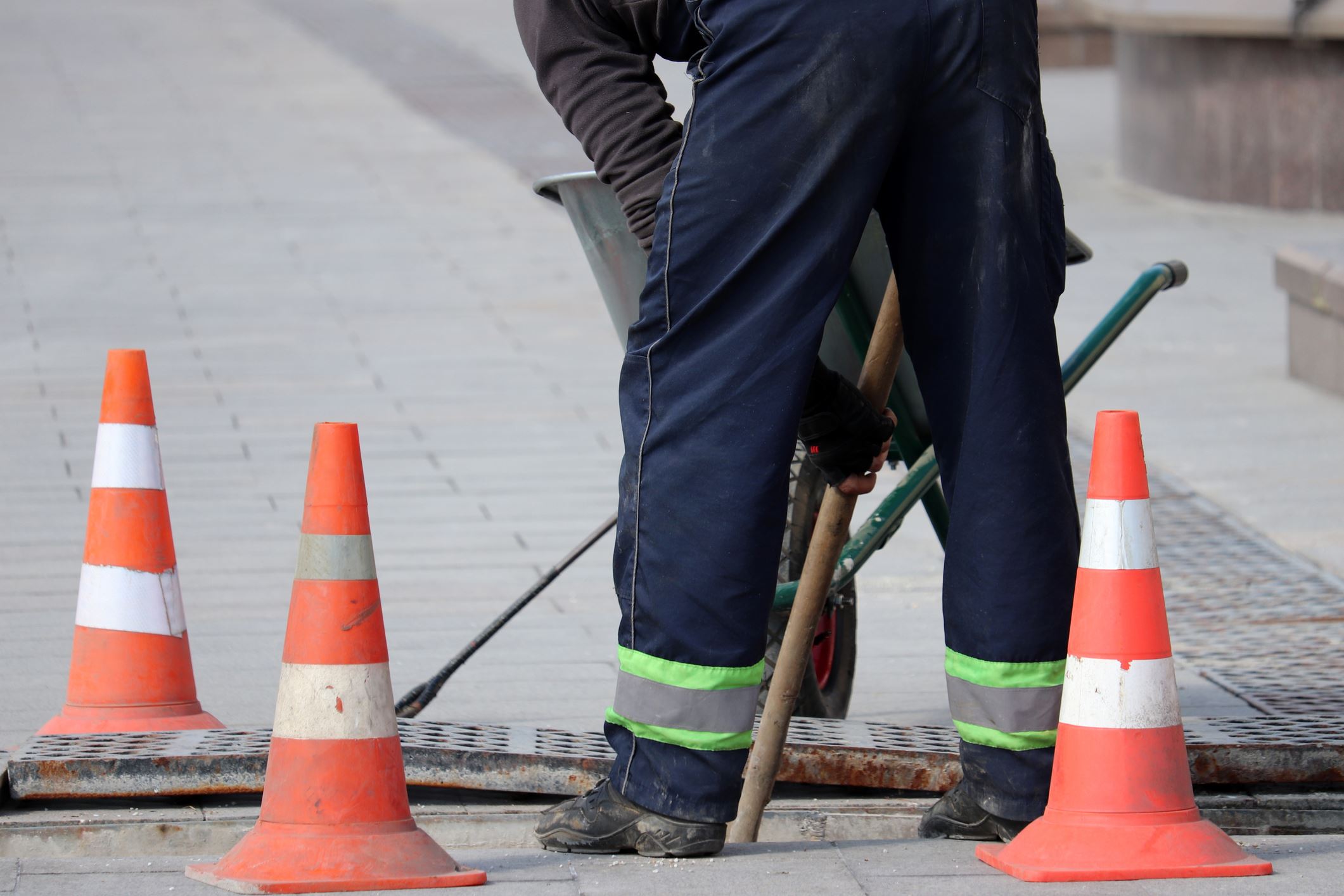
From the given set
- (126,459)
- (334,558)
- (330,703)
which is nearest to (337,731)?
(330,703)

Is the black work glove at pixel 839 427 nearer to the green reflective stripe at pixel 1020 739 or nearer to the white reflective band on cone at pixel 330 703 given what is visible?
the green reflective stripe at pixel 1020 739

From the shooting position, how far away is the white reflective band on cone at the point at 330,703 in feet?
8.87

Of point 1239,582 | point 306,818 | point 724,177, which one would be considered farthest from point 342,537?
point 1239,582

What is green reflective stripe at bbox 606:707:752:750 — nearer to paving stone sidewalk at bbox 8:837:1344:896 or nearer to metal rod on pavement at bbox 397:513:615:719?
paving stone sidewalk at bbox 8:837:1344:896

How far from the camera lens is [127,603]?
3637 millimetres

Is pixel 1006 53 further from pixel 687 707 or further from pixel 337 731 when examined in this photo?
pixel 337 731

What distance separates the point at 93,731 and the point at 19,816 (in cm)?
33

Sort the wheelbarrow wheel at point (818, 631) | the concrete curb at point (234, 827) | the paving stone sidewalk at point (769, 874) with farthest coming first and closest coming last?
the wheelbarrow wheel at point (818, 631) → the concrete curb at point (234, 827) → the paving stone sidewalk at point (769, 874)

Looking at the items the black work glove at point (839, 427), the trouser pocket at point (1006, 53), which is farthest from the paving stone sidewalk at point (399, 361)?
the trouser pocket at point (1006, 53)

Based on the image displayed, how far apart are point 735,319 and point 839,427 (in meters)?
0.29

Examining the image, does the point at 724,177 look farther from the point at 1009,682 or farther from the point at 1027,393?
the point at 1009,682

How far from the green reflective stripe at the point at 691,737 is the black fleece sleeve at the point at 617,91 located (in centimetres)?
70

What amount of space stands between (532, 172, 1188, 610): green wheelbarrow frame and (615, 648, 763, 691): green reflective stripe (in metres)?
0.47

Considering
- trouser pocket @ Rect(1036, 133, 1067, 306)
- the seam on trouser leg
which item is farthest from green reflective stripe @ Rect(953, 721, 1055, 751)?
trouser pocket @ Rect(1036, 133, 1067, 306)
